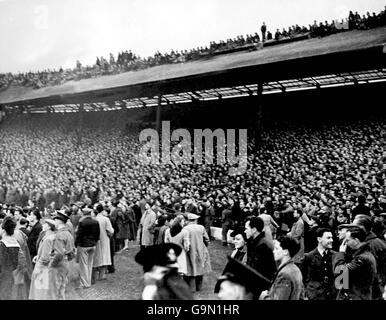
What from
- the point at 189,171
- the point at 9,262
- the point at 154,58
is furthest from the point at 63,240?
the point at 154,58

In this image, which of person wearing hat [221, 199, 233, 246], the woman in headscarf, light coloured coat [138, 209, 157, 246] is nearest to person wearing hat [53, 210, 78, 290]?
the woman in headscarf

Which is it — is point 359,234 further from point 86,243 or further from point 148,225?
point 148,225

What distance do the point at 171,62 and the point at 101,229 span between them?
766 centimetres

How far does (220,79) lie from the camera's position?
388 inches

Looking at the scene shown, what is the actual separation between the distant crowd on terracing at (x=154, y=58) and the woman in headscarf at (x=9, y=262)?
5.68 metres

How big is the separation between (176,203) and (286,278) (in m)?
4.87

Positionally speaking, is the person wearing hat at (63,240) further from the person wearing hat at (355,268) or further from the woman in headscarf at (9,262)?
the person wearing hat at (355,268)

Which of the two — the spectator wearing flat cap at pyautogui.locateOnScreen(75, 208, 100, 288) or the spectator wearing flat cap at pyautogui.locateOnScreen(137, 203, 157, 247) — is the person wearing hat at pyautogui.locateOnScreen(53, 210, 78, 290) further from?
the spectator wearing flat cap at pyautogui.locateOnScreen(137, 203, 157, 247)

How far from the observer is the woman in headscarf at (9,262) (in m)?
4.93

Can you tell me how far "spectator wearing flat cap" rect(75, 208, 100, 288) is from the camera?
239 inches
